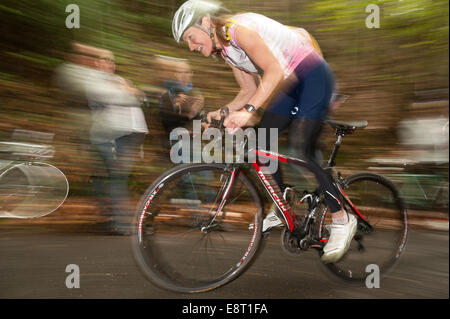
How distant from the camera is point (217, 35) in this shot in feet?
8.51

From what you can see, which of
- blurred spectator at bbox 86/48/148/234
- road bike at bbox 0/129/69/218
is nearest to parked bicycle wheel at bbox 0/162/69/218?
road bike at bbox 0/129/69/218

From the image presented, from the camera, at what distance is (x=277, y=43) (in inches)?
100.0

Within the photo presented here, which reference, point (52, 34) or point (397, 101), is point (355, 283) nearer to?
point (397, 101)

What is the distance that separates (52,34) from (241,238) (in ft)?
9.88

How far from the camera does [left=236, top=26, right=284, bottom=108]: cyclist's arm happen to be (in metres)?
→ 2.46

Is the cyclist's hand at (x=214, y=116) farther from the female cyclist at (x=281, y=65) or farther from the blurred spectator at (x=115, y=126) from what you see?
the blurred spectator at (x=115, y=126)

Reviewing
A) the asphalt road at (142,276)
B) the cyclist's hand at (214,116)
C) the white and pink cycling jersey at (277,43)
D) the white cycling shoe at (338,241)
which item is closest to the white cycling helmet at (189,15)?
the white and pink cycling jersey at (277,43)

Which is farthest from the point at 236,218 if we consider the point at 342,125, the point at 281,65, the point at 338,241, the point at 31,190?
the point at 31,190

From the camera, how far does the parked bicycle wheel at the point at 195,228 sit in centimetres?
236

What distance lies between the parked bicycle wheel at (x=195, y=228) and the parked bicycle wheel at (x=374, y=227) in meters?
0.77

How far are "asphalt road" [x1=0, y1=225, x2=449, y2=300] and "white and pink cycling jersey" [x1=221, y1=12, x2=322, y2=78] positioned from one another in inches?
58.0

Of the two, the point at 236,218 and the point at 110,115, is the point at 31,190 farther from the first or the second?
the point at 236,218

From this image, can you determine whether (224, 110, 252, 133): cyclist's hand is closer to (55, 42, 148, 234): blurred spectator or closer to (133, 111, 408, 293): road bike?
(133, 111, 408, 293): road bike
